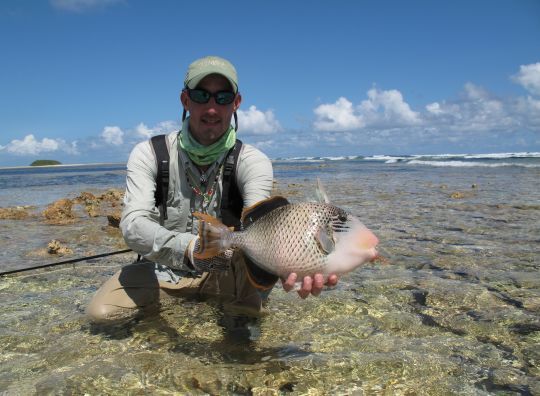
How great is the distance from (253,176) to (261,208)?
3.29 feet

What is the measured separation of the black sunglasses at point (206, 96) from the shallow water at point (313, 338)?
6.66 ft

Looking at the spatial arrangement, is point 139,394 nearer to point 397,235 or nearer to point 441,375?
point 441,375

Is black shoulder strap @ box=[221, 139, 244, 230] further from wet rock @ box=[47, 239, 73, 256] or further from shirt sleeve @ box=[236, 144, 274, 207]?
wet rock @ box=[47, 239, 73, 256]

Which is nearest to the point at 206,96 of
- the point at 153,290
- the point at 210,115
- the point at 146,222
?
the point at 210,115

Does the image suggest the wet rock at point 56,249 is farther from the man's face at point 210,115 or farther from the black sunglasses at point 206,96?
the black sunglasses at point 206,96

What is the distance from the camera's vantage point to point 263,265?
3.21 m

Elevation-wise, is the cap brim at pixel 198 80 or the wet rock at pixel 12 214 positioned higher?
the cap brim at pixel 198 80

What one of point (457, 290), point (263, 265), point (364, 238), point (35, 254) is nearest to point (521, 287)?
point (457, 290)

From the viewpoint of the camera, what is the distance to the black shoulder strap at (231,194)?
171 inches

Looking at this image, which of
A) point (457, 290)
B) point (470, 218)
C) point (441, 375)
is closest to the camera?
point (441, 375)

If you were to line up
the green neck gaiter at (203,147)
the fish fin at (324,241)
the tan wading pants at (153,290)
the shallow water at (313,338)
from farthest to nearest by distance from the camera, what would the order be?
the tan wading pants at (153,290) < the green neck gaiter at (203,147) < the shallow water at (313,338) < the fish fin at (324,241)

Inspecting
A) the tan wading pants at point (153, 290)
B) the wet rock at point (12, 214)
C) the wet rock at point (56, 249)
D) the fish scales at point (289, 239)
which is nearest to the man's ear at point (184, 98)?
the tan wading pants at point (153, 290)

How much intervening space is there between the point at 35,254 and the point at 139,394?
5401mm

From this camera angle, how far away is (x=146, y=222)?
12.2 ft
